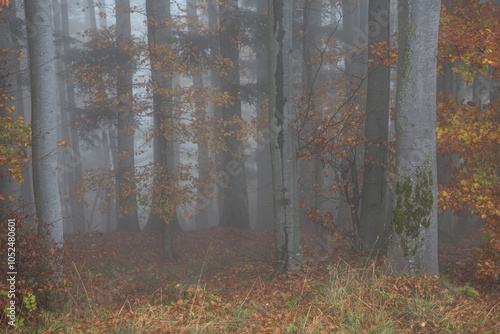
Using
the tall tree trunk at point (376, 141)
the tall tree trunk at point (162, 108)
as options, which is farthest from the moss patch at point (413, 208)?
the tall tree trunk at point (162, 108)

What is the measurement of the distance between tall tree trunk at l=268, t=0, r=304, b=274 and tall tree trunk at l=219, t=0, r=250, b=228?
759 centimetres

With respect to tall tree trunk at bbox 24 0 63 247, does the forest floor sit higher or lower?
→ lower

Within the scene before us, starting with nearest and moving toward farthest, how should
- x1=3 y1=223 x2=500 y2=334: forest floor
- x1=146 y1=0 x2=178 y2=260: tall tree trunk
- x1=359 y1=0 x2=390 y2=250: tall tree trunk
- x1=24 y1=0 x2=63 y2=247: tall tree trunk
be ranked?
1. x1=3 y1=223 x2=500 y2=334: forest floor
2. x1=24 y1=0 x2=63 y2=247: tall tree trunk
3. x1=359 y1=0 x2=390 y2=250: tall tree trunk
4. x1=146 y1=0 x2=178 y2=260: tall tree trunk

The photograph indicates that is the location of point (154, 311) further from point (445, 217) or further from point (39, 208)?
point (445, 217)

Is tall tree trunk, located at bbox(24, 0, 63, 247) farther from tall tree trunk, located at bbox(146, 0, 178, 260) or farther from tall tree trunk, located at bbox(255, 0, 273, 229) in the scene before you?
tall tree trunk, located at bbox(255, 0, 273, 229)

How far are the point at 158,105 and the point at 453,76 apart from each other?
30.5 feet

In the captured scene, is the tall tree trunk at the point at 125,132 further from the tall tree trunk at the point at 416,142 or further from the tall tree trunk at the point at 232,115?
the tall tree trunk at the point at 416,142

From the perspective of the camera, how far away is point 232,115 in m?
16.1

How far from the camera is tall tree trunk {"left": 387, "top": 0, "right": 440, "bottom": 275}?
620 cm

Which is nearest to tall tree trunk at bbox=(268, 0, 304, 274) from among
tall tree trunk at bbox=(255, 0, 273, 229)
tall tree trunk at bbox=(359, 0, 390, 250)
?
tall tree trunk at bbox=(359, 0, 390, 250)

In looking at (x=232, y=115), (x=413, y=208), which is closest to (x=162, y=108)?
(x=232, y=115)

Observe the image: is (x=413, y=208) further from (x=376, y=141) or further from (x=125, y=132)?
(x=125, y=132)

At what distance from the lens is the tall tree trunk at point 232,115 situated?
15.9 metres

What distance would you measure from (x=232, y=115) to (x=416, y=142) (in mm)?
10538
